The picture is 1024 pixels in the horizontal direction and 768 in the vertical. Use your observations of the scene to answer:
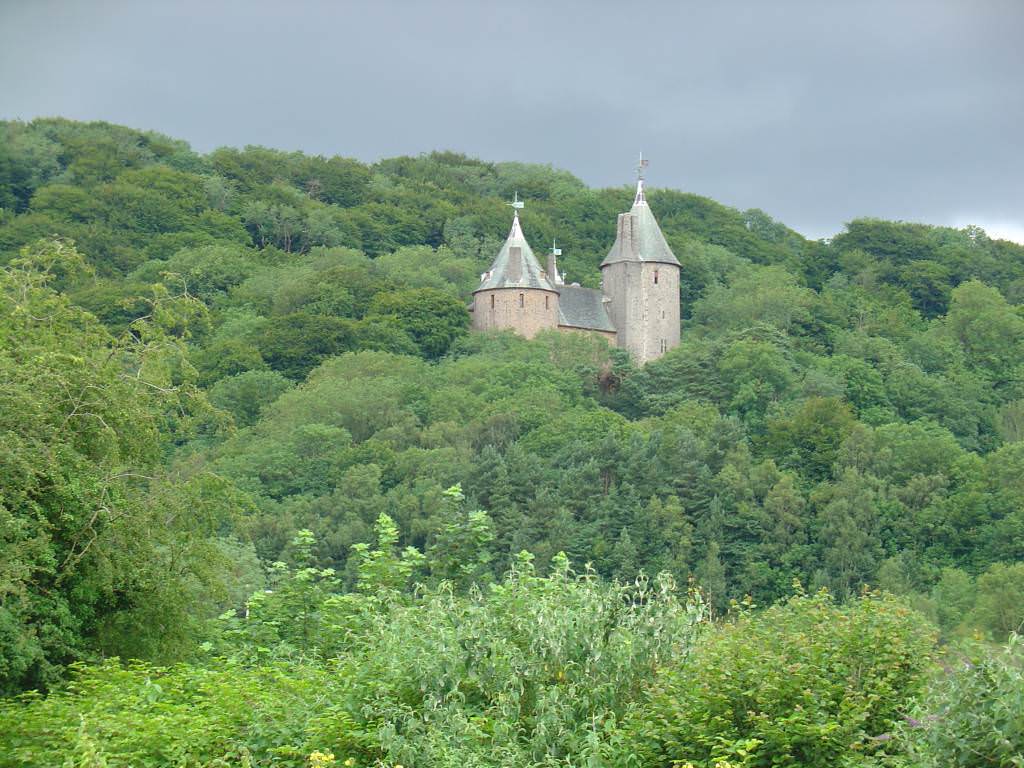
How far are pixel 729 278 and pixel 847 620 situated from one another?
271 feet

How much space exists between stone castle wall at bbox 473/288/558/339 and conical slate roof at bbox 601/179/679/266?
388 centimetres

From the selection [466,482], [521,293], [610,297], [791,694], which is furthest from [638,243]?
[791,694]

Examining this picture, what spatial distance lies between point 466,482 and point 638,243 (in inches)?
632

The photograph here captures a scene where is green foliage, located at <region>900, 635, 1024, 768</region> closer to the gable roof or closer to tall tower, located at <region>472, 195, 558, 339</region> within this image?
tall tower, located at <region>472, 195, 558, 339</region>

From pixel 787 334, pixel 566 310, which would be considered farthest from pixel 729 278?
pixel 566 310

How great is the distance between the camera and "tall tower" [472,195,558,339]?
7412 cm

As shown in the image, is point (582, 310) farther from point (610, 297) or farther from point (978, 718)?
point (978, 718)

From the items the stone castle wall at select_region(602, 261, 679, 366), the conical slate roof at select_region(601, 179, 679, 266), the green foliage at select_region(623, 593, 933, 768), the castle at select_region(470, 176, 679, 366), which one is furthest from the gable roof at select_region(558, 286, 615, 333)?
the green foliage at select_region(623, 593, 933, 768)

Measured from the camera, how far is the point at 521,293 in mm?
74500

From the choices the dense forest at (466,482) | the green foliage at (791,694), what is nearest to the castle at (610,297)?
the dense forest at (466,482)

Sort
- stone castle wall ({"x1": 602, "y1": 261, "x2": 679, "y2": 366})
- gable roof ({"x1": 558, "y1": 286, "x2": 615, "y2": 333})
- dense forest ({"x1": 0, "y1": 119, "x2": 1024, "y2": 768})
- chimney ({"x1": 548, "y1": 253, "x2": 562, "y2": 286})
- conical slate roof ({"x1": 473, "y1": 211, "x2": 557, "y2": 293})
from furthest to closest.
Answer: chimney ({"x1": 548, "y1": 253, "x2": 562, "y2": 286}) → stone castle wall ({"x1": 602, "y1": 261, "x2": 679, "y2": 366}) → gable roof ({"x1": 558, "y1": 286, "x2": 615, "y2": 333}) → conical slate roof ({"x1": 473, "y1": 211, "x2": 557, "y2": 293}) → dense forest ({"x1": 0, "y1": 119, "x2": 1024, "y2": 768})

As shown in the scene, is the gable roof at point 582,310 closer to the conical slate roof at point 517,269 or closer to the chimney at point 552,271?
the chimney at point 552,271

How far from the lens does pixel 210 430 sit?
7094cm

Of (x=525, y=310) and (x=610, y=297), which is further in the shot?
(x=610, y=297)
